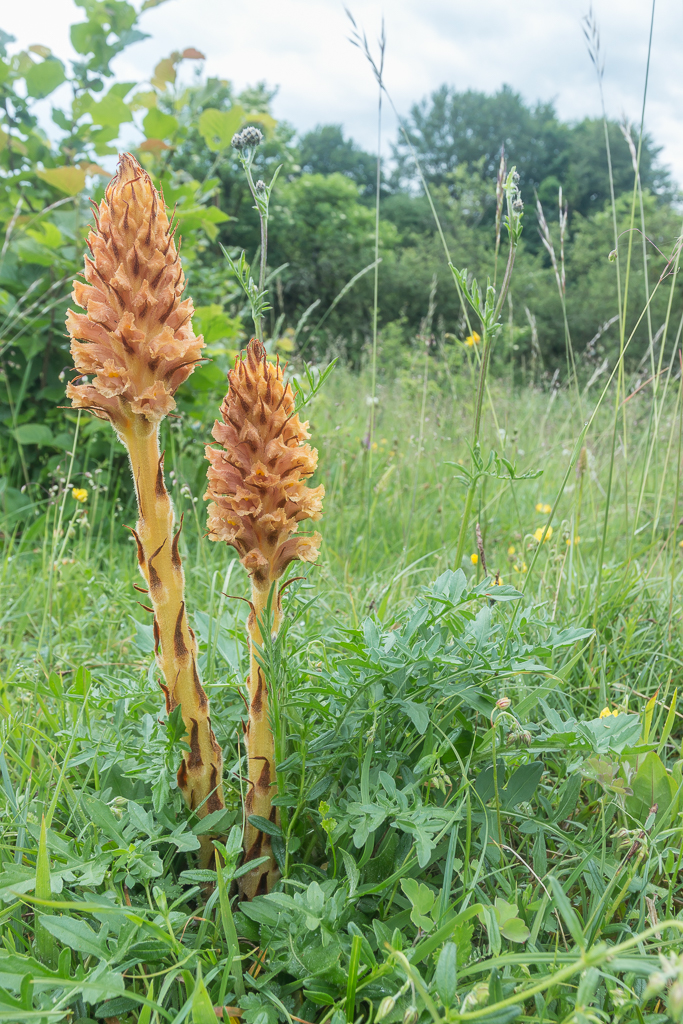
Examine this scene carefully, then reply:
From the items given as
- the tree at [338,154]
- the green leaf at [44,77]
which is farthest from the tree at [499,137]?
the green leaf at [44,77]

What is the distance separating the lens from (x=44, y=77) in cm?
345

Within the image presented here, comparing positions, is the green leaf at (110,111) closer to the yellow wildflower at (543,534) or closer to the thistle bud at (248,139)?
the thistle bud at (248,139)

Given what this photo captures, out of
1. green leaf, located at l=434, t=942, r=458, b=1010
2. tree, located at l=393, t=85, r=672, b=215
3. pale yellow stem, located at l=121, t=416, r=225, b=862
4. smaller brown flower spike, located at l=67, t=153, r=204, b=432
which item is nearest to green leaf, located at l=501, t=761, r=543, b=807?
green leaf, located at l=434, t=942, r=458, b=1010

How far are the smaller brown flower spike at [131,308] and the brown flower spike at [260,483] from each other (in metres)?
0.11

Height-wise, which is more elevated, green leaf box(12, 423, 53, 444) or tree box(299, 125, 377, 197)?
tree box(299, 125, 377, 197)

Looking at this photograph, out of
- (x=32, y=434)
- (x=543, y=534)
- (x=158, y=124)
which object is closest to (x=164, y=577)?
(x=543, y=534)

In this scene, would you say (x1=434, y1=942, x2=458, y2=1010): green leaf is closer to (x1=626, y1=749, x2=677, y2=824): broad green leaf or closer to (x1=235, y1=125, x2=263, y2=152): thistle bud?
(x1=626, y1=749, x2=677, y2=824): broad green leaf

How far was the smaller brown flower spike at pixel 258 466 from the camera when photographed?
1.03 meters

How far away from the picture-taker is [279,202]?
20.0 metres

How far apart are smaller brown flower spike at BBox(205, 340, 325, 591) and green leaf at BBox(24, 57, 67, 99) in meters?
3.42

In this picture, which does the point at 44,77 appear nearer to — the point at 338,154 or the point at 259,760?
the point at 259,760

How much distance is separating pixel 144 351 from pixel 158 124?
2.85 m

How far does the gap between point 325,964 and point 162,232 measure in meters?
1.13

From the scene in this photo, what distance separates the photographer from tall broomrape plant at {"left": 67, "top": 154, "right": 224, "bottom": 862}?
3.13 feet
